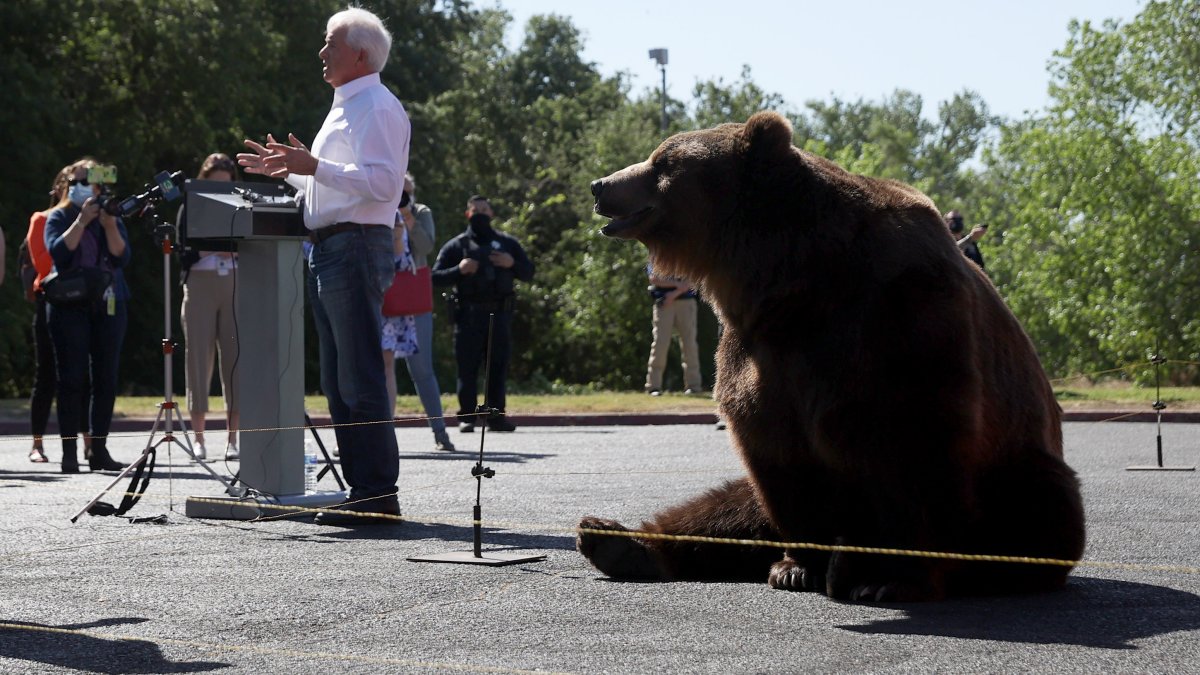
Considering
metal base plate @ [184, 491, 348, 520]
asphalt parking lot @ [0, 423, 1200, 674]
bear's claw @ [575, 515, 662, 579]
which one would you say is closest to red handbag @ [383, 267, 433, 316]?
asphalt parking lot @ [0, 423, 1200, 674]

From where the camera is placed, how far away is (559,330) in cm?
3931

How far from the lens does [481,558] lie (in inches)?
249

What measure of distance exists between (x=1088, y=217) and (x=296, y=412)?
27.8 m

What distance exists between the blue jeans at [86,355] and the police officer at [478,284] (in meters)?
3.96

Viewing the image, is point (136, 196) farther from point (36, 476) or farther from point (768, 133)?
point (768, 133)

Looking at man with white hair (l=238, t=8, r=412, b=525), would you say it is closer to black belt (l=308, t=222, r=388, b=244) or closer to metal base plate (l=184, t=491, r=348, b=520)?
black belt (l=308, t=222, r=388, b=244)

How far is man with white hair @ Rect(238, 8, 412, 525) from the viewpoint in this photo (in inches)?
294

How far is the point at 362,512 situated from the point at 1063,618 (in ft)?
12.2

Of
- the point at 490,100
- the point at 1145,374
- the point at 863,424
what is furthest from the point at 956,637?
the point at 490,100

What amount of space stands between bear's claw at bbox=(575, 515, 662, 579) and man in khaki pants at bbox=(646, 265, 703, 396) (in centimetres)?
1369

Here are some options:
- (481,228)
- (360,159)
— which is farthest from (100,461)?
(481,228)

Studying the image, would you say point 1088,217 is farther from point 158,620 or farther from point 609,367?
point 158,620

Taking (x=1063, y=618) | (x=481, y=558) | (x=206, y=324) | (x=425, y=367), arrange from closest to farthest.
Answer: (x=1063, y=618) < (x=481, y=558) < (x=206, y=324) < (x=425, y=367)

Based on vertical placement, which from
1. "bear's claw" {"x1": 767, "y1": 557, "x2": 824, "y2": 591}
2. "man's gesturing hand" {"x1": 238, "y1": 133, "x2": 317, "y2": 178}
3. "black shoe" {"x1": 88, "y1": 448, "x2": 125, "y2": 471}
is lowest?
"bear's claw" {"x1": 767, "y1": 557, "x2": 824, "y2": 591}
